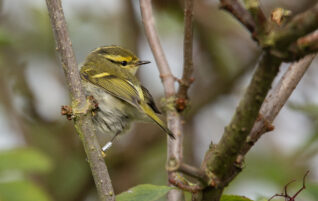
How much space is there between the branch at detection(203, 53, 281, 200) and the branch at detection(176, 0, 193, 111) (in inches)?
36.8

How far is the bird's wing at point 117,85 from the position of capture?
3644 mm

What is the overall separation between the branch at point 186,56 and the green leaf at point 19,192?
0.89 m

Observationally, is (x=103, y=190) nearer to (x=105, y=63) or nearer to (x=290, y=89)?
(x=290, y=89)

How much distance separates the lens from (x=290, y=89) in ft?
6.40

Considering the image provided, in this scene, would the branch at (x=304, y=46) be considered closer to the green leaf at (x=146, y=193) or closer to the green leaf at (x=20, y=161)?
the green leaf at (x=146, y=193)

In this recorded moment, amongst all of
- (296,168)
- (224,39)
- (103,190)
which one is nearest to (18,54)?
(224,39)

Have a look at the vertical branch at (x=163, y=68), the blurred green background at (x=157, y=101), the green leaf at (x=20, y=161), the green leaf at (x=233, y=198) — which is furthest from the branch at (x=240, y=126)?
the blurred green background at (x=157, y=101)

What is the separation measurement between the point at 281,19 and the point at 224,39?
4405mm

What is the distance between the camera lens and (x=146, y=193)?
1715mm

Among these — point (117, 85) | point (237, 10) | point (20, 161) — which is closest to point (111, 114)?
point (117, 85)

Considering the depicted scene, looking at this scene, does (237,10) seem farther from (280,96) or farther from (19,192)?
(19,192)

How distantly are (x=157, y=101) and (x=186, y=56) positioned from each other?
2564mm

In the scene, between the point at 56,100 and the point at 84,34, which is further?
the point at 84,34

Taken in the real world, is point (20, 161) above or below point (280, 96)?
below
